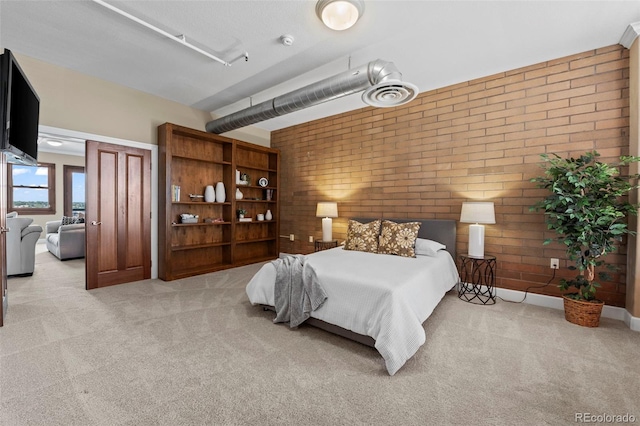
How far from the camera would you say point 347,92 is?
10.5ft

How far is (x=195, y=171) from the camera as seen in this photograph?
4.75 metres

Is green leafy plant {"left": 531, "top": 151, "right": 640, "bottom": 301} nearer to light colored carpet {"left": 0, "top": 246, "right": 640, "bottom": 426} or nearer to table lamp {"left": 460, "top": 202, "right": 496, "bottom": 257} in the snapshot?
table lamp {"left": 460, "top": 202, "right": 496, "bottom": 257}

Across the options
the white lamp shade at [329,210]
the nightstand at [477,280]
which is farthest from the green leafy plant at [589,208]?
the white lamp shade at [329,210]

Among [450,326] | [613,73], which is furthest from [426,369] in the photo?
[613,73]

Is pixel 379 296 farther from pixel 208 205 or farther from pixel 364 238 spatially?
pixel 208 205

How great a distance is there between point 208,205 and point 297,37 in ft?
10.9

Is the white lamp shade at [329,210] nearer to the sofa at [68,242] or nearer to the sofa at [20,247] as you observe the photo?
the sofa at [20,247]

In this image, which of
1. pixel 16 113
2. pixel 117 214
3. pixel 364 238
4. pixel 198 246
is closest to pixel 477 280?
pixel 364 238

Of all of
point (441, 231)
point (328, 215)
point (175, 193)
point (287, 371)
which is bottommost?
point (287, 371)

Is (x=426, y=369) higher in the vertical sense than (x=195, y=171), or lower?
lower

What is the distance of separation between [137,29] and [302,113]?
2.76 metres

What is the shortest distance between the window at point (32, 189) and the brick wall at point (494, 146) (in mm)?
8536

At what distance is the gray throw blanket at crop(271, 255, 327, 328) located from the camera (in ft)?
8.07

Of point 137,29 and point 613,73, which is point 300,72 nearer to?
point 137,29
